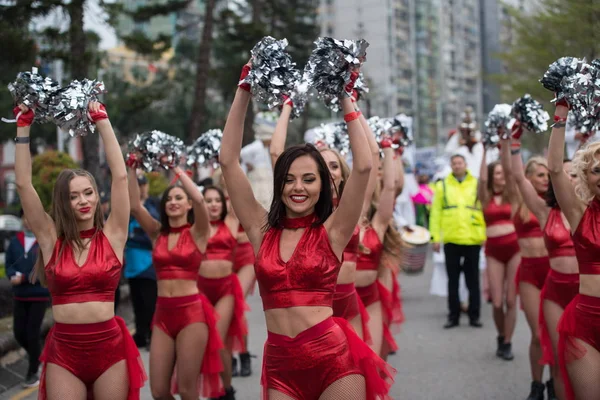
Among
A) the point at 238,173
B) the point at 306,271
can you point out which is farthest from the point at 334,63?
the point at 306,271

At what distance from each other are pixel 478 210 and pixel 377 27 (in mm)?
90229

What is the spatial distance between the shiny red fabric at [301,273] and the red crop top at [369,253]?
2693 mm

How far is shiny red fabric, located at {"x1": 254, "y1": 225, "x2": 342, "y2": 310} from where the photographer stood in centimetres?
423

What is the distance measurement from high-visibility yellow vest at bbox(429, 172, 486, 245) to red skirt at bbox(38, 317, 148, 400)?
22.2 ft

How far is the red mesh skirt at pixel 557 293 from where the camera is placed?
641cm

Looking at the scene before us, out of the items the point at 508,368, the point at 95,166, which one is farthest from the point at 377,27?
the point at 508,368

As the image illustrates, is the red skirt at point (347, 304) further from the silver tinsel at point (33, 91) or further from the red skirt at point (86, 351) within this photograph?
the silver tinsel at point (33, 91)

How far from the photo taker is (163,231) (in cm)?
704

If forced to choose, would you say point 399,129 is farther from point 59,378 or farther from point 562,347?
point 59,378

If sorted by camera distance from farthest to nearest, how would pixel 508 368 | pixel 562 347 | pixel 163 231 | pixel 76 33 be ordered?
pixel 76 33 < pixel 508 368 < pixel 163 231 < pixel 562 347

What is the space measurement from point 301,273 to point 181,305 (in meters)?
2.56

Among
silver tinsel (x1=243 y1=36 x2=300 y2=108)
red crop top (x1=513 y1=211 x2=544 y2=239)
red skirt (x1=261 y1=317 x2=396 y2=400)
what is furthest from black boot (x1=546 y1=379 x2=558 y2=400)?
silver tinsel (x1=243 y1=36 x2=300 y2=108)

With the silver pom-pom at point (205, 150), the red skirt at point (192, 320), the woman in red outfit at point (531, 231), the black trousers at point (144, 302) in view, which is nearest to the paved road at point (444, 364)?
the black trousers at point (144, 302)

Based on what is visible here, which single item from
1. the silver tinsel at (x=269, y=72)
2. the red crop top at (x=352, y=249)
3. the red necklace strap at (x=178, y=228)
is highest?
the silver tinsel at (x=269, y=72)
